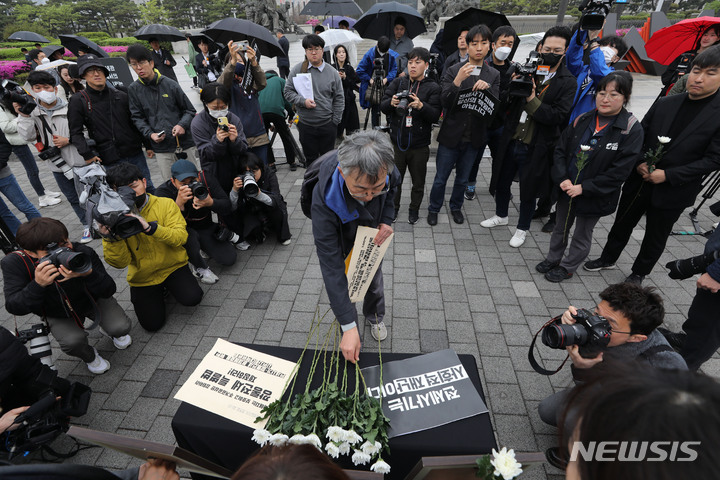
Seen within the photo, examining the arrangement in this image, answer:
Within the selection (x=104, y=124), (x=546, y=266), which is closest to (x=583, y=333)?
(x=546, y=266)

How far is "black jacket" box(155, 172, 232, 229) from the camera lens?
3.81 metres

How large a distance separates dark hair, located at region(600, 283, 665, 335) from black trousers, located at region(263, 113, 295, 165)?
5320mm

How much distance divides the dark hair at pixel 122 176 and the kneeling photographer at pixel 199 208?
0.42 m

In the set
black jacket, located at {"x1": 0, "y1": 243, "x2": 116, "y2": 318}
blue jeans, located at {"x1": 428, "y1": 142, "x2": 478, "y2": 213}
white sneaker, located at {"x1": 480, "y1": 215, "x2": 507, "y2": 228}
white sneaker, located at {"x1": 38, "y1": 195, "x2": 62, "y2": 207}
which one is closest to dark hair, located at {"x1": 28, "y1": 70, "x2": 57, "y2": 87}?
white sneaker, located at {"x1": 38, "y1": 195, "x2": 62, "y2": 207}

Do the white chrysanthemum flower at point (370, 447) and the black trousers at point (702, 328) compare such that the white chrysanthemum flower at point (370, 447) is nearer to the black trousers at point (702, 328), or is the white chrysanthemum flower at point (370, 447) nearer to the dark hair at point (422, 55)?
the black trousers at point (702, 328)

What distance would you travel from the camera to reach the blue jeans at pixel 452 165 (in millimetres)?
4522

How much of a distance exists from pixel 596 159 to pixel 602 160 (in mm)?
48

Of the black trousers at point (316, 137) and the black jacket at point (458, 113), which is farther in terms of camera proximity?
the black trousers at point (316, 137)

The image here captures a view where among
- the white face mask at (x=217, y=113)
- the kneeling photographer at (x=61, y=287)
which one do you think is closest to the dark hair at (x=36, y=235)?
the kneeling photographer at (x=61, y=287)

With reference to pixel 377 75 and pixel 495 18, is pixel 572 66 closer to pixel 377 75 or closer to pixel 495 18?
pixel 495 18

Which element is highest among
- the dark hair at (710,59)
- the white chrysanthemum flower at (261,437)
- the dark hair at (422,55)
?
the dark hair at (710,59)

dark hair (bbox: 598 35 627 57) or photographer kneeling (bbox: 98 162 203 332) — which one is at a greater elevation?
dark hair (bbox: 598 35 627 57)

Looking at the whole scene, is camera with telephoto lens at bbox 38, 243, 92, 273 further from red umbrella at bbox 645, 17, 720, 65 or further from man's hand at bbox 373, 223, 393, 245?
red umbrella at bbox 645, 17, 720, 65

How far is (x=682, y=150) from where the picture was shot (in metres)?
3.05
